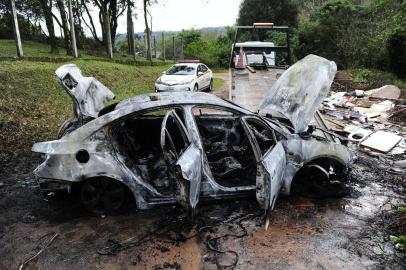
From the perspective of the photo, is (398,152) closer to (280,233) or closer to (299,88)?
(299,88)

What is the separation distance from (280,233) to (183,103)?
2.10m

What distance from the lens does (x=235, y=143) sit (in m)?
5.93

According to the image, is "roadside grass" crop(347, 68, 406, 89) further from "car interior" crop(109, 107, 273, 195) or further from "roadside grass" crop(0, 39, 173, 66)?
"roadside grass" crop(0, 39, 173, 66)

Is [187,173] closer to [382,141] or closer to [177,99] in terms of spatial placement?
[177,99]

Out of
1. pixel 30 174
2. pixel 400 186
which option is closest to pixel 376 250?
pixel 400 186

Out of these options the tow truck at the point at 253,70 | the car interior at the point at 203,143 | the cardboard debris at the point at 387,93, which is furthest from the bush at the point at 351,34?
the car interior at the point at 203,143

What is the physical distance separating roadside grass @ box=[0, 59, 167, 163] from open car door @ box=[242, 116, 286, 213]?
4779 millimetres

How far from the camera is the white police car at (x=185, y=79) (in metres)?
13.7

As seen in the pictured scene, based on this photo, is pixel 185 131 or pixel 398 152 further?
pixel 398 152

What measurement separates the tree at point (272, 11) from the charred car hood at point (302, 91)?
25940 mm

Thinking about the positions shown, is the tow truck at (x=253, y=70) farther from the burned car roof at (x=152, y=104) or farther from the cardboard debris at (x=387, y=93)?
the burned car roof at (x=152, y=104)

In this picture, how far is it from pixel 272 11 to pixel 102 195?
28.9m

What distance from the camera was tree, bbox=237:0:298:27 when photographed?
99.7 ft

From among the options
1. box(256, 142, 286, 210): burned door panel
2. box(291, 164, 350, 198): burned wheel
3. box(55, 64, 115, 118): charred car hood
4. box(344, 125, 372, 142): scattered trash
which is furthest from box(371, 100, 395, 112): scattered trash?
box(55, 64, 115, 118): charred car hood
